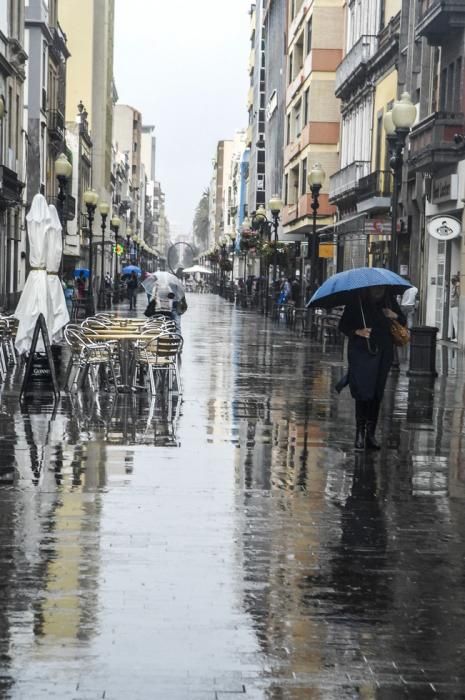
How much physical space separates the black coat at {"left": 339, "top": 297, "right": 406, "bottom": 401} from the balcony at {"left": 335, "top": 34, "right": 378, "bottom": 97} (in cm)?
3251

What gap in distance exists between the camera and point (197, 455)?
1125 centimetres

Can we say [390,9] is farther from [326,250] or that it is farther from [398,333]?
[398,333]

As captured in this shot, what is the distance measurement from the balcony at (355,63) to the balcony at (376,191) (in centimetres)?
481

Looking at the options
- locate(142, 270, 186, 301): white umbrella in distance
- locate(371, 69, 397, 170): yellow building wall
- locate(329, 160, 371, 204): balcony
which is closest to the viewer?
locate(142, 270, 186, 301): white umbrella in distance

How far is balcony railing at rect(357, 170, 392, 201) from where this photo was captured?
38.7m

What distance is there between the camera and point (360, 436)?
1200cm

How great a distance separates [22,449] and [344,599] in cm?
535

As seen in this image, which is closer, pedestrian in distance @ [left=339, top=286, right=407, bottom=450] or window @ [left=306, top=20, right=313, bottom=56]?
pedestrian in distance @ [left=339, top=286, right=407, bottom=450]

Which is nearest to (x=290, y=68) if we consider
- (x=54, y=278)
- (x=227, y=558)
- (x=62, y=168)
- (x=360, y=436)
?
(x=62, y=168)

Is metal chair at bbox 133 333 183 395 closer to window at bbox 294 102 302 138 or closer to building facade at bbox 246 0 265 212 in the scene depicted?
window at bbox 294 102 302 138

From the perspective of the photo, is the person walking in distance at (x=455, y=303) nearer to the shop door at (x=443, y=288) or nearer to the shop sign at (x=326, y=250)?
the shop door at (x=443, y=288)

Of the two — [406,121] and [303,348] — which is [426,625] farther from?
[303,348]

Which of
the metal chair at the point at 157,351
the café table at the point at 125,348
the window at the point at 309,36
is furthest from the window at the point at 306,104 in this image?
the metal chair at the point at 157,351

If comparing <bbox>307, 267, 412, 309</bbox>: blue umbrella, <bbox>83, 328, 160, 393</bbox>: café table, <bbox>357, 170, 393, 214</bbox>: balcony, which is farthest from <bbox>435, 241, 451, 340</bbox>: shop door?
<bbox>307, 267, 412, 309</bbox>: blue umbrella
